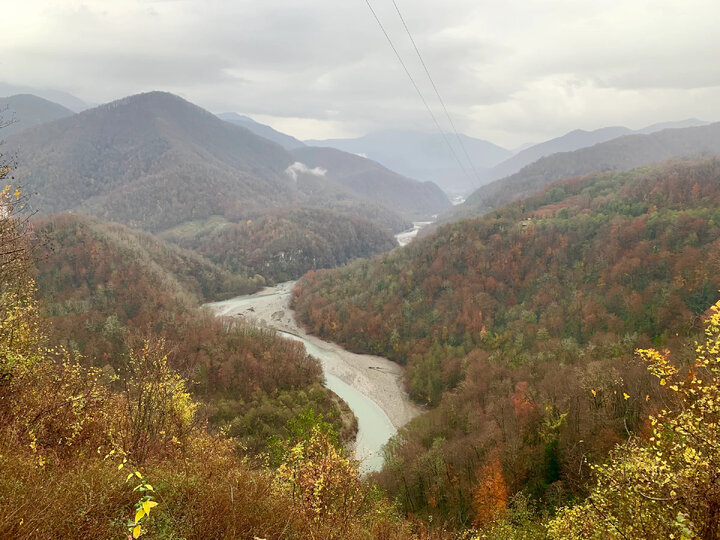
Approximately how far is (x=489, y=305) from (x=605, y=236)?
90.6 feet

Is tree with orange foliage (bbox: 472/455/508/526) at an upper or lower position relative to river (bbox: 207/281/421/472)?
upper

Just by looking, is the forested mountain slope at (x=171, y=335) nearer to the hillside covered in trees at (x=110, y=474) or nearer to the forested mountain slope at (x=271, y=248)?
the hillside covered in trees at (x=110, y=474)


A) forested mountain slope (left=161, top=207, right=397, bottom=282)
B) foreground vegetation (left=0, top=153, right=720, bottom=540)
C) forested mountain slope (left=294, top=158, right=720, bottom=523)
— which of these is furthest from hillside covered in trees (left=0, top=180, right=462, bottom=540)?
forested mountain slope (left=161, top=207, right=397, bottom=282)

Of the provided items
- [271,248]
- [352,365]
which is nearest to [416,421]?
[352,365]

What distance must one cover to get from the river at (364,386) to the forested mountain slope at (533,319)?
11.7 feet

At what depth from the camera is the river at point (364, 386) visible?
183 feet

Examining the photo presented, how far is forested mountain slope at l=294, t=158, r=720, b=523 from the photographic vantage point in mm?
31516

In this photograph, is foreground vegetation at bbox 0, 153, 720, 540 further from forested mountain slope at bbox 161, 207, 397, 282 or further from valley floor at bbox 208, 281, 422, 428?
forested mountain slope at bbox 161, 207, 397, 282

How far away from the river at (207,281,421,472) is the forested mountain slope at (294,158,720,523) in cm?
357

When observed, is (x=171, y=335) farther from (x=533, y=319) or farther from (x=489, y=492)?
(x=533, y=319)

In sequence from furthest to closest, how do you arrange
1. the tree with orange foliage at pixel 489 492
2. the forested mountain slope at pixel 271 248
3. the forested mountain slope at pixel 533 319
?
the forested mountain slope at pixel 271 248
the forested mountain slope at pixel 533 319
the tree with orange foliage at pixel 489 492

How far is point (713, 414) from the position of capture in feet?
28.8

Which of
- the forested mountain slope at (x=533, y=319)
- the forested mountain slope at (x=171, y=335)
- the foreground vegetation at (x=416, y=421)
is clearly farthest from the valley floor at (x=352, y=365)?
the forested mountain slope at (x=171, y=335)

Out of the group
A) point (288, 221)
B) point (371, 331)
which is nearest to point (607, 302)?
point (371, 331)
